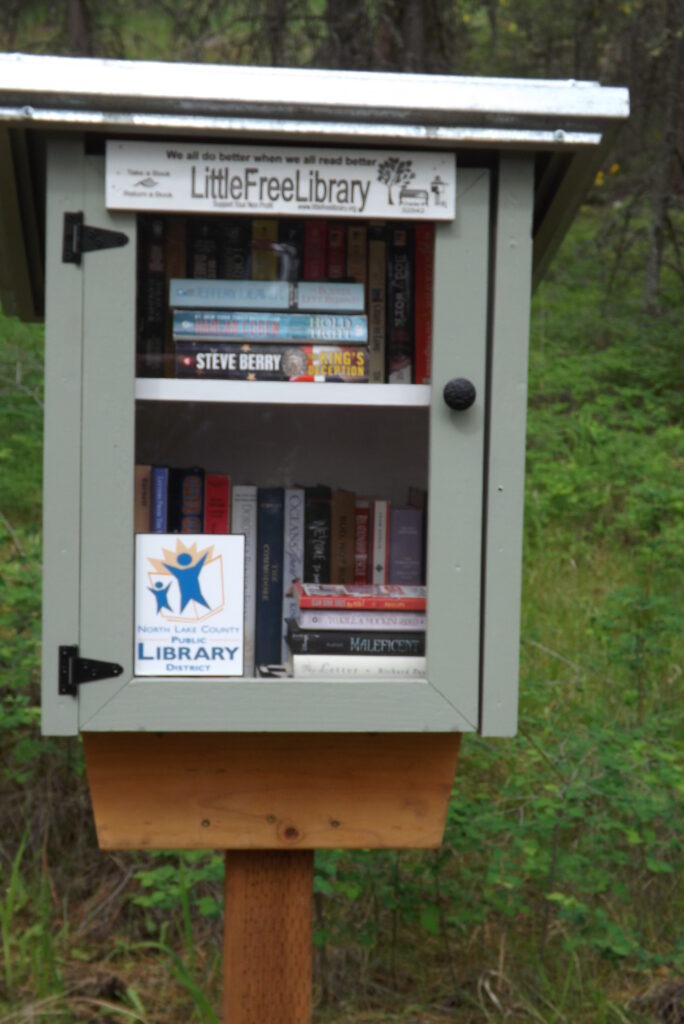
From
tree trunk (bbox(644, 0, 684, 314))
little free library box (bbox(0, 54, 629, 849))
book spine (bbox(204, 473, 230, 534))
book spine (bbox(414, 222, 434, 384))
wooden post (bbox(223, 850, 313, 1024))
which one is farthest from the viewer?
tree trunk (bbox(644, 0, 684, 314))

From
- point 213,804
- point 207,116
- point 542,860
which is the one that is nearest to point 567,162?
point 207,116

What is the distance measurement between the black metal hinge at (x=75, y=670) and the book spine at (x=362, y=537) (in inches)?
16.7

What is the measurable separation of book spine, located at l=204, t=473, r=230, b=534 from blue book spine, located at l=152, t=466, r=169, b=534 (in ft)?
0.25

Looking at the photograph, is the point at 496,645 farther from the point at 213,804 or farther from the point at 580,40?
the point at 580,40

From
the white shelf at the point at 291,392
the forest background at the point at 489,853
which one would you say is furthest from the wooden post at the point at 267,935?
the white shelf at the point at 291,392

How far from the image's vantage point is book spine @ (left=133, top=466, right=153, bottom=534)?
1696 mm

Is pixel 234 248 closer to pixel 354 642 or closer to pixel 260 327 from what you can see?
pixel 260 327

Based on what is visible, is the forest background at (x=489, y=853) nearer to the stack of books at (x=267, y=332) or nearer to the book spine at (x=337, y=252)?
the stack of books at (x=267, y=332)

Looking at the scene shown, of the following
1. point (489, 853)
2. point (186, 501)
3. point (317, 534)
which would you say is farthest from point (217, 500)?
point (489, 853)

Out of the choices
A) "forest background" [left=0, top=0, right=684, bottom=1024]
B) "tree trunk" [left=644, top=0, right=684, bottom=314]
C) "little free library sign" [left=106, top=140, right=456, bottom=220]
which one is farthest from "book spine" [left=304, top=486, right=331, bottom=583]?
"tree trunk" [left=644, top=0, right=684, bottom=314]

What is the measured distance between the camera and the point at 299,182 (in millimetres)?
1655

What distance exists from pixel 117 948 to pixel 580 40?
278 inches

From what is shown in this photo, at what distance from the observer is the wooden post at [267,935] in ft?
6.47

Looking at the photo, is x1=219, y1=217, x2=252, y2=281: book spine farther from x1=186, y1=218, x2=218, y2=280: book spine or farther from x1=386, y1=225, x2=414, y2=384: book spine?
x1=386, y1=225, x2=414, y2=384: book spine
